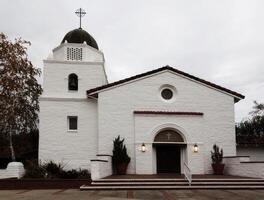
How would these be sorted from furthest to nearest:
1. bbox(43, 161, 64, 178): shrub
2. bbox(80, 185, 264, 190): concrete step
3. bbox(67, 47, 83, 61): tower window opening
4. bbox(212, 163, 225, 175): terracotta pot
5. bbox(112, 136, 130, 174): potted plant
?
bbox(67, 47, 83, 61): tower window opening < bbox(212, 163, 225, 175): terracotta pot < bbox(112, 136, 130, 174): potted plant < bbox(43, 161, 64, 178): shrub < bbox(80, 185, 264, 190): concrete step

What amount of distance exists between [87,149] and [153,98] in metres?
5.45

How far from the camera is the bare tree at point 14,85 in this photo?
23234mm

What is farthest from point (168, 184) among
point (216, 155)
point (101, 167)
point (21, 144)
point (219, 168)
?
point (21, 144)

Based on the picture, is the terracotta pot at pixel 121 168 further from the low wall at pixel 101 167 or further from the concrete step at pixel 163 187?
the concrete step at pixel 163 187

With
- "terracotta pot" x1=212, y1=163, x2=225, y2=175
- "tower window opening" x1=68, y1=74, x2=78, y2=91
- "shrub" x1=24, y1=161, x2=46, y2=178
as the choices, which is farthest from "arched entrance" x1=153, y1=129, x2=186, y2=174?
"shrub" x1=24, y1=161, x2=46, y2=178

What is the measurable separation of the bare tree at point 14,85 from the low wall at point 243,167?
13.9 m

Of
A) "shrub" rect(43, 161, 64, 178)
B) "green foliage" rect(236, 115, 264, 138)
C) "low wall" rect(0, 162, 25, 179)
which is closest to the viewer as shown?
"low wall" rect(0, 162, 25, 179)

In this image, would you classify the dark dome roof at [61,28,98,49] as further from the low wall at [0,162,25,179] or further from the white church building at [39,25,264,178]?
the low wall at [0,162,25,179]

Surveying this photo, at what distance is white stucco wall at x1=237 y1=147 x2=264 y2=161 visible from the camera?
2567 centimetres

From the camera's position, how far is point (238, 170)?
21.0 m

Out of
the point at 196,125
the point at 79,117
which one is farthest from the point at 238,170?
the point at 79,117

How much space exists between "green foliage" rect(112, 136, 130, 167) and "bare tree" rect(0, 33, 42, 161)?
276 inches

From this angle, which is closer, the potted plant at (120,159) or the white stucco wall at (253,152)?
the potted plant at (120,159)

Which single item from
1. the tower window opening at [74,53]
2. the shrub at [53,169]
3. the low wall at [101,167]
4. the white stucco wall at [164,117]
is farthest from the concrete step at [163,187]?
the tower window opening at [74,53]
